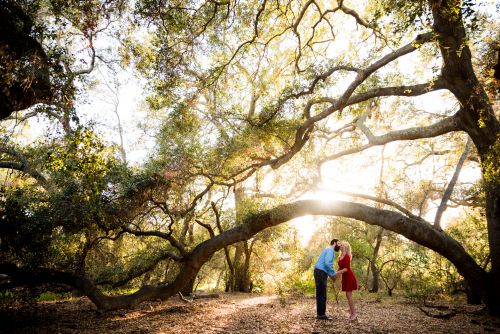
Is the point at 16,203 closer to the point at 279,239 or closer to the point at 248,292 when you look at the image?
the point at 279,239

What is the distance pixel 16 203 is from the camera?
253 inches

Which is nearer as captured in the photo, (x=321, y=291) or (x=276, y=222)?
(x=321, y=291)

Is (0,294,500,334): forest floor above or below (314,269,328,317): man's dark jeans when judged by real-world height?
below

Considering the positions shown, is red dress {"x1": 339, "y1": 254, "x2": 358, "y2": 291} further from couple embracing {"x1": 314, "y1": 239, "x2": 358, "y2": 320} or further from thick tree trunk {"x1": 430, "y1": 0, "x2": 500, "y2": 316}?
thick tree trunk {"x1": 430, "y1": 0, "x2": 500, "y2": 316}

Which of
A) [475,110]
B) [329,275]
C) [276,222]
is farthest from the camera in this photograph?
[276,222]

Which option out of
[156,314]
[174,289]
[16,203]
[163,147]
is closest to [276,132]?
[163,147]

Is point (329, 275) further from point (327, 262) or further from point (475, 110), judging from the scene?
point (475, 110)

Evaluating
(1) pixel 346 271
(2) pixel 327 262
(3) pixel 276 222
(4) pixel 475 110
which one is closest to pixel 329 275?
(2) pixel 327 262

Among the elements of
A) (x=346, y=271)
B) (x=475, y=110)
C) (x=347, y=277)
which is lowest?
(x=347, y=277)

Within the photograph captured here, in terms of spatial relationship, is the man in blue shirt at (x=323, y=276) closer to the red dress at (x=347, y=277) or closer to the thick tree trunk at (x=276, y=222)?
the red dress at (x=347, y=277)

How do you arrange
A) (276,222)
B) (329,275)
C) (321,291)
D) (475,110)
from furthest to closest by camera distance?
(276,222) → (475,110) → (329,275) → (321,291)

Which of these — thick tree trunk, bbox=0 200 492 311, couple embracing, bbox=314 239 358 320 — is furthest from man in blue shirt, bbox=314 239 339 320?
thick tree trunk, bbox=0 200 492 311

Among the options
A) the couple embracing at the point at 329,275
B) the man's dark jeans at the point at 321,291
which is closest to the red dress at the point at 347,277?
the couple embracing at the point at 329,275

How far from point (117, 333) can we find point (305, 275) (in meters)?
12.0
